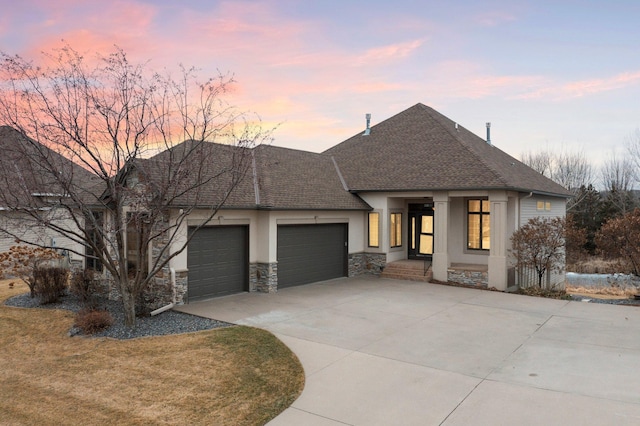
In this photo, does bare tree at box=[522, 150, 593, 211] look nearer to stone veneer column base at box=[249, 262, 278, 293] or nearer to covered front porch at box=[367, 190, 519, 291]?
covered front porch at box=[367, 190, 519, 291]

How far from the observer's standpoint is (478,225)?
17000 mm

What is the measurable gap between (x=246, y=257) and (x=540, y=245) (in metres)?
9.80

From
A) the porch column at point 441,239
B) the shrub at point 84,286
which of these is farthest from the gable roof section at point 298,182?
the shrub at point 84,286

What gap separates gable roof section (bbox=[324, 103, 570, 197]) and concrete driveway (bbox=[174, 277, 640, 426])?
441cm

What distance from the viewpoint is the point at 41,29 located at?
11.4m

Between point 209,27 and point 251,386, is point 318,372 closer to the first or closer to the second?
point 251,386

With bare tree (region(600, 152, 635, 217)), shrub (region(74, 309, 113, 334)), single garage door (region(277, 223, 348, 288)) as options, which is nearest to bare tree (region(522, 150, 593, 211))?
bare tree (region(600, 152, 635, 217))

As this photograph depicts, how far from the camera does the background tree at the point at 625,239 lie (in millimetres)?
13453

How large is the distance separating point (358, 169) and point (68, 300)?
1208cm

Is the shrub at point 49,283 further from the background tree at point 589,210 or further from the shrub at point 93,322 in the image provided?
the background tree at point 589,210

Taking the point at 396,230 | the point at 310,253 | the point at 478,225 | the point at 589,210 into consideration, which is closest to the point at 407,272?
the point at 396,230

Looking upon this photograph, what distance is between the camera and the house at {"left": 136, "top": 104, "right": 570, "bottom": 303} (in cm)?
1338

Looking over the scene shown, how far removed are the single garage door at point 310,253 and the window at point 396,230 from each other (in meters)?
2.13

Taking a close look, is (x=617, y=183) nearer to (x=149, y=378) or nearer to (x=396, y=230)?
(x=396, y=230)
